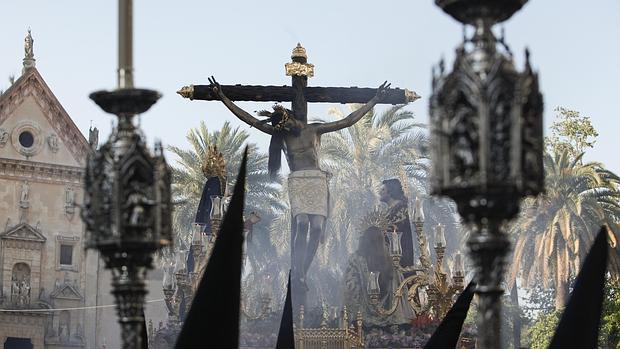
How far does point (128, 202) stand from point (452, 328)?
7.72 meters

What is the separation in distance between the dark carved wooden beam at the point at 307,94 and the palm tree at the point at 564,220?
17.8 m

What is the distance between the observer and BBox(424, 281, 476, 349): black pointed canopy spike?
1975 centimetres

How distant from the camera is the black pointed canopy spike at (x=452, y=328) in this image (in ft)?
64.8

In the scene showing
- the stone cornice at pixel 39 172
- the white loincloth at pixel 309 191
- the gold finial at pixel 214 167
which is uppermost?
the stone cornice at pixel 39 172

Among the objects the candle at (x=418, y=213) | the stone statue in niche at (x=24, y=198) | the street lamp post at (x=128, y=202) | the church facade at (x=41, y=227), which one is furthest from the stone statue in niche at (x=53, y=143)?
the street lamp post at (x=128, y=202)

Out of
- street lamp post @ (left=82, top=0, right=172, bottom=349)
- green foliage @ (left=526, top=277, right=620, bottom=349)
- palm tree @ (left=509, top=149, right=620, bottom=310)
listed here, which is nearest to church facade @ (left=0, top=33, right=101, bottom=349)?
green foliage @ (left=526, top=277, right=620, bottom=349)

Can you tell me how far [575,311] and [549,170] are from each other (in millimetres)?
34039

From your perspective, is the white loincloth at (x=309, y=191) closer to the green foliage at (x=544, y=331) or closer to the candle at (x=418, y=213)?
the candle at (x=418, y=213)

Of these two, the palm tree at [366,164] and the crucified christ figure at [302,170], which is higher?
the palm tree at [366,164]

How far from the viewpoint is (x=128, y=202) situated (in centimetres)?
1313

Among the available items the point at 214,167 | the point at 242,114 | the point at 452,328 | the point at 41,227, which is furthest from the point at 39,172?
the point at 452,328

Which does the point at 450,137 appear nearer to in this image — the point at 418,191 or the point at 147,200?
the point at 147,200

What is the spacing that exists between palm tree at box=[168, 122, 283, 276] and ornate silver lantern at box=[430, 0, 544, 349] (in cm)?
4850

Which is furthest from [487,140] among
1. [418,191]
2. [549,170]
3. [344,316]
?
[418,191]
